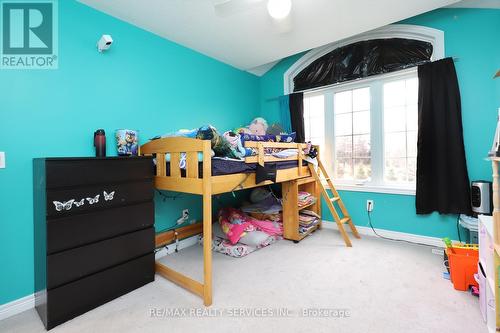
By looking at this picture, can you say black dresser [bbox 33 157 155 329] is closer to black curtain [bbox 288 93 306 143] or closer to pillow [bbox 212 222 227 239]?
pillow [bbox 212 222 227 239]

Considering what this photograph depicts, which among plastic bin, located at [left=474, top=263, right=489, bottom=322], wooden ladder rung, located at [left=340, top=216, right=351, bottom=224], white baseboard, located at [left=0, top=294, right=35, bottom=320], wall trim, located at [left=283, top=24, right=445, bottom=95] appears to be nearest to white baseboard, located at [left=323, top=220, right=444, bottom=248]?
wooden ladder rung, located at [left=340, top=216, right=351, bottom=224]

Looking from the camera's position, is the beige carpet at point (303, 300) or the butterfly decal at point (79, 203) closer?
the beige carpet at point (303, 300)

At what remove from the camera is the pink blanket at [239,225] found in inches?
104

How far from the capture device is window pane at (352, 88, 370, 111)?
9.97 ft

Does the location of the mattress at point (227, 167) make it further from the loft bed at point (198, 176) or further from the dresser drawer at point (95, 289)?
the dresser drawer at point (95, 289)

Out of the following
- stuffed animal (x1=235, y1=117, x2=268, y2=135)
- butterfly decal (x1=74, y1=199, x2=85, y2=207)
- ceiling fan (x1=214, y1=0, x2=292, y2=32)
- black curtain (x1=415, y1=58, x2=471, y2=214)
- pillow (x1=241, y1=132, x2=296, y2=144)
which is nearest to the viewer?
butterfly decal (x1=74, y1=199, x2=85, y2=207)

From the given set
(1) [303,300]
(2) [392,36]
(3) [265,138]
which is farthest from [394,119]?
(1) [303,300]

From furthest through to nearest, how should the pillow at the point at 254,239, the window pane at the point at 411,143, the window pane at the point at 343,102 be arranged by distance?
the window pane at the point at 343,102
the window pane at the point at 411,143
the pillow at the point at 254,239

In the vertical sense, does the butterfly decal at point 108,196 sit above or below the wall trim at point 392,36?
below

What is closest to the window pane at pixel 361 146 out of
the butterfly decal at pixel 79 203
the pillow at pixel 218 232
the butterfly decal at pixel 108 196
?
the pillow at pixel 218 232

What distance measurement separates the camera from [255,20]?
232cm

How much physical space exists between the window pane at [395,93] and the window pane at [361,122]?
0.26 m

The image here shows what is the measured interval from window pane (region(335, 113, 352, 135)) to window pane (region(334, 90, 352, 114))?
0.07 meters

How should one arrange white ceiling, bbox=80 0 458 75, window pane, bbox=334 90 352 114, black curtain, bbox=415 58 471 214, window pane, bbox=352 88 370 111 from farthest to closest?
window pane, bbox=334 90 352 114 → window pane, bbox=352 88 370 111 → black curtain, bbox=415 58 471 214 → white ceiling, bbox=80 0 458 75
